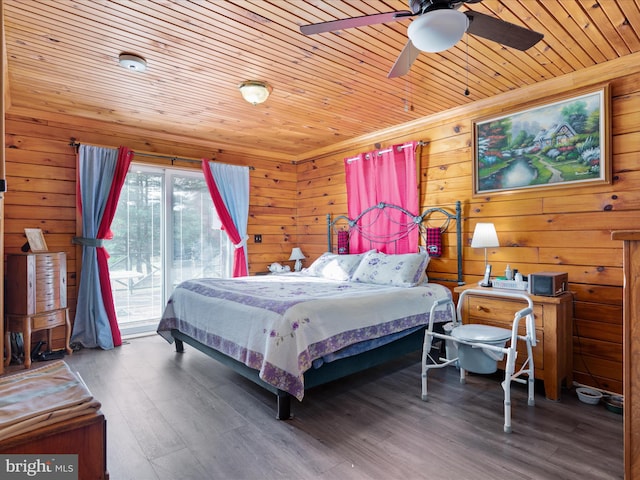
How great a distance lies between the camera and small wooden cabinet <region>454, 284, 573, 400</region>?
2.49 m

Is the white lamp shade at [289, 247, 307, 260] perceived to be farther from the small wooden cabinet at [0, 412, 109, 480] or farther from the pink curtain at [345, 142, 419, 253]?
the small wooden cabinet at [0, 412, 109, 480]

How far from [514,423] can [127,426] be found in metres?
2.37

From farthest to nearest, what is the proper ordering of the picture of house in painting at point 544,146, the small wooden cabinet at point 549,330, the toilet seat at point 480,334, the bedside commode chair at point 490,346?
the picture of house in painting at point 544,146 → the small wooden cabinet at point 549,330 → the toilet seat at point 480,334 → the bedside commode chair at point 490,346

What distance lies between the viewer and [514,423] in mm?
2201

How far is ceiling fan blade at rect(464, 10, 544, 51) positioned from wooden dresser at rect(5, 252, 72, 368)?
3829 millimetres

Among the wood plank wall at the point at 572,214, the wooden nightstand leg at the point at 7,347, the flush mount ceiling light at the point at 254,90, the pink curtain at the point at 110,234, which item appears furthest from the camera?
the pink curtain at the point at 110,234

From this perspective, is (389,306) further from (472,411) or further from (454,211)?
(454,211)

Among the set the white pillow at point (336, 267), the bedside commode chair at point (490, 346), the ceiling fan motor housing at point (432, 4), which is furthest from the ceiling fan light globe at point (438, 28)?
the white pillow at point (336, 267)

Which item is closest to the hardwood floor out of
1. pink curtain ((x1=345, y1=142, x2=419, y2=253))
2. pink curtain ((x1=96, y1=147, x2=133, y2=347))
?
pink curtain ((x1=96, y1=147, x2=133, y2=347))

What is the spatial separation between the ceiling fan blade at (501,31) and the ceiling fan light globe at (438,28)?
0.17 m

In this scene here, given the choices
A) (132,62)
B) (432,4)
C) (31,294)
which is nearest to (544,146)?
(432,4)

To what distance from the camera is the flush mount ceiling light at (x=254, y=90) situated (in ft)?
9.65

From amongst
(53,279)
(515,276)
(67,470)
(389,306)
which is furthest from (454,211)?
(53,279)

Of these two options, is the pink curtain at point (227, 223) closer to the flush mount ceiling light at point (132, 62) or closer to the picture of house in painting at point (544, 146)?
the flush mount ceiling light at point (132, 62)
